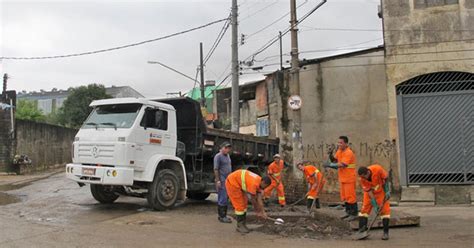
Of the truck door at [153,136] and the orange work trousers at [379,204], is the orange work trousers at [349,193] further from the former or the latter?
the truck door at [153,136]

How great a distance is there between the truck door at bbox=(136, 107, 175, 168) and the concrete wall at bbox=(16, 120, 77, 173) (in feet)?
49.6

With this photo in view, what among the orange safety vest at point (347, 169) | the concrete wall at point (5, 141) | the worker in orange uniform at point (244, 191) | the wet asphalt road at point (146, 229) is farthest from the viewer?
the concrete wall at point (5, 141)

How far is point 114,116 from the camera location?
394 inches

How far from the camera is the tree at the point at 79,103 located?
4775 cm

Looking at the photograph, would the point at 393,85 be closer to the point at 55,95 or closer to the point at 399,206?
the point at 399,206

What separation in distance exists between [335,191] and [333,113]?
247 centimetres

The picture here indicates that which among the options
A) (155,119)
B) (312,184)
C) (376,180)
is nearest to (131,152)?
(155,119)

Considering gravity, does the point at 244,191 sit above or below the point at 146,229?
above

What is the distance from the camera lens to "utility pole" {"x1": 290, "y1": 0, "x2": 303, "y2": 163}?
1249 cm

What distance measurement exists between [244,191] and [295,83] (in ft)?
18.4

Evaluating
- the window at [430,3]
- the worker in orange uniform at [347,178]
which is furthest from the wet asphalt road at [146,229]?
the window at [430,3]

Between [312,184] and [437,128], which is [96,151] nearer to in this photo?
[312,184]

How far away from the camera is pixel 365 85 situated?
14.3 m

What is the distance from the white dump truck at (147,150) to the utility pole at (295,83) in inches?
67.7
